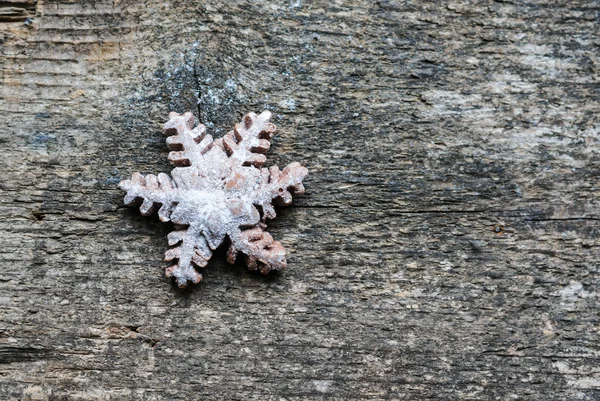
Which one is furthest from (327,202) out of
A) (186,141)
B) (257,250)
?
(186,141)

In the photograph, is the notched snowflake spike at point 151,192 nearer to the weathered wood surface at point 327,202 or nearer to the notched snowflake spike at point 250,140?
the weathered wood surface at point 327,202

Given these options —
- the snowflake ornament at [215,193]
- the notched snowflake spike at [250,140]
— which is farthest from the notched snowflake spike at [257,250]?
the notched snowflake spike at [250,140]

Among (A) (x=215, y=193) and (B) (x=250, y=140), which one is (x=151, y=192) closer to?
(A) (x=215, y=193)

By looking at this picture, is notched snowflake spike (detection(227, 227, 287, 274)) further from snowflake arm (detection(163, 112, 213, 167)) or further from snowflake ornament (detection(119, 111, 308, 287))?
snowflake arm (detection(163, 112, 213, 167))

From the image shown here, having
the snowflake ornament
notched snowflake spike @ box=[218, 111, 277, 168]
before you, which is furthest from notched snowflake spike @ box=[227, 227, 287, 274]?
notched snowflake spike @ box=[218, 111, 277, 168]

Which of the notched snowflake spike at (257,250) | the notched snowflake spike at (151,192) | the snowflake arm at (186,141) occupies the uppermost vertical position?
the snowflake arm at (186,141)

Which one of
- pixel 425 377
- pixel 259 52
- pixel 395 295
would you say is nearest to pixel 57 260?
pixel 259 52

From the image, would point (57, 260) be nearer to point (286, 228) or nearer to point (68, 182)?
point (68, 182)
